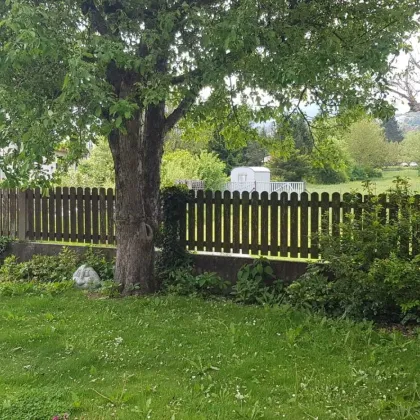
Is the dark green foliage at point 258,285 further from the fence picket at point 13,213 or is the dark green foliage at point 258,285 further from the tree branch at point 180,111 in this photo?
the fence picket at point 13,213

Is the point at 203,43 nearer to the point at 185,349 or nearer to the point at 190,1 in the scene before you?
the point at 190,1

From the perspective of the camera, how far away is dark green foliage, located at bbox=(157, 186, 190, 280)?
757cm

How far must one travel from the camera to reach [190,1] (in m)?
6.11

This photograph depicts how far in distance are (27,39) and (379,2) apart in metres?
4.17

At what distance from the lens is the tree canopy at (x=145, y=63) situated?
471 cm

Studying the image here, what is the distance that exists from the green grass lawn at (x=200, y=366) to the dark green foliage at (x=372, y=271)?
42 cm

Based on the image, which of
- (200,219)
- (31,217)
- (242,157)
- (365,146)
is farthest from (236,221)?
(242,157)

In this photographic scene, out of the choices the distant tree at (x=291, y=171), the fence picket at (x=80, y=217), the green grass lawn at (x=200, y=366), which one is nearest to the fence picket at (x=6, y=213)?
the fence picket at (x=80, y=217)

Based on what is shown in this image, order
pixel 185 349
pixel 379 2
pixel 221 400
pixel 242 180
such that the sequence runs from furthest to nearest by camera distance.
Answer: pixel 242 180 → pixel 379 2 → pixel 185 349 → pixel 221 400

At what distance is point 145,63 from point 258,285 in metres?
3.33

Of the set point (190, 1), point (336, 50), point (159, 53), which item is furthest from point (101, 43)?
point (336, 50)

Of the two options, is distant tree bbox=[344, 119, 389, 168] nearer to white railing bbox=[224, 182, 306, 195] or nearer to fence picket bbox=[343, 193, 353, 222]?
white railing bbox=[224, 182, 306, 195]

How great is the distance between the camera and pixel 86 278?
7.36 meters

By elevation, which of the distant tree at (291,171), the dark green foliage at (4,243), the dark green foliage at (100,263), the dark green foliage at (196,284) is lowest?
the dark green foliage at (196,284)
